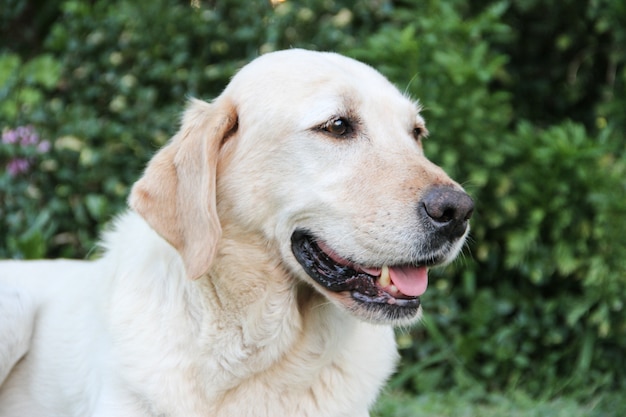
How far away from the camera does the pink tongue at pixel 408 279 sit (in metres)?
3.03

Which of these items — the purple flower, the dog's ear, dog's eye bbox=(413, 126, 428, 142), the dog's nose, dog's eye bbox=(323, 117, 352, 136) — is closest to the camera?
the dog's nose

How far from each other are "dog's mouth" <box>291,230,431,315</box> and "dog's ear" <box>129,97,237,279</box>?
32 centimetres

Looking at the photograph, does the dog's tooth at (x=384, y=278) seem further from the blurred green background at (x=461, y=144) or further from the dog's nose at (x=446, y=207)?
the blurred green background at (x=461, y=144)

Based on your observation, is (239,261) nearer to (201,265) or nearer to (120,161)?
(201,265)

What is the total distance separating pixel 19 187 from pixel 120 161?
0.67m

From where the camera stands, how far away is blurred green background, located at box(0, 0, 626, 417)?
17.0ft

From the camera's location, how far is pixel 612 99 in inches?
239

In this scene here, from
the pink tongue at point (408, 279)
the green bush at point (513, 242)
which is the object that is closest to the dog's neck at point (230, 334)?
the pink tongue at point (408, 279)

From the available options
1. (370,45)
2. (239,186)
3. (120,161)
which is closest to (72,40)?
(120,161)

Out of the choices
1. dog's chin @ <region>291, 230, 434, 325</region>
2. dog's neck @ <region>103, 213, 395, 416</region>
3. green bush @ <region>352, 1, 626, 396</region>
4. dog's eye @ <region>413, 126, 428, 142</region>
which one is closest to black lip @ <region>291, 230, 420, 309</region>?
dog's chin @ <region>291, 230, 434, 325</region>

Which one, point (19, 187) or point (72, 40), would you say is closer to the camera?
point (19, 187)

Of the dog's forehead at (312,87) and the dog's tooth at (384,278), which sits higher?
the dog's forehead at (312,87)

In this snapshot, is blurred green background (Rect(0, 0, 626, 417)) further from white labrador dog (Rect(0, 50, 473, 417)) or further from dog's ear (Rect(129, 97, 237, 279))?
dog's ear (Rect(129, 97, 237, 279))

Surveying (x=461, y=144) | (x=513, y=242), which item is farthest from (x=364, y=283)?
(x=461, y=144)
